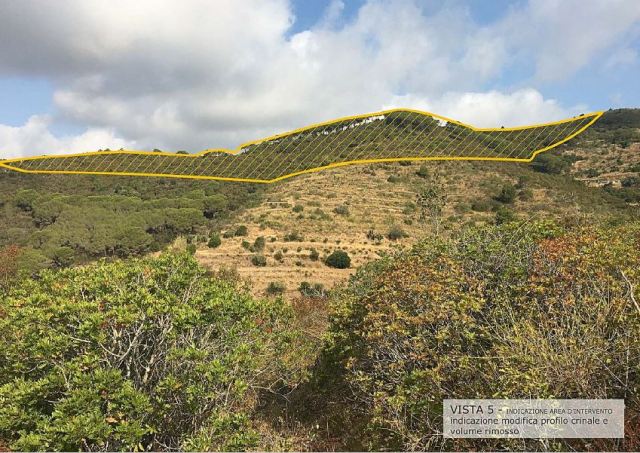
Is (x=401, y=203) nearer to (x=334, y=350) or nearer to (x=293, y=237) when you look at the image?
(x=293, y=237)

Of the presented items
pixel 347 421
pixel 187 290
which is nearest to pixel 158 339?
pixel 187 290

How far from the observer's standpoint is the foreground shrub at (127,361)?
194 inches

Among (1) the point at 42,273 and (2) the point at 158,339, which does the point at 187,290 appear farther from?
(1) the point at 42,273

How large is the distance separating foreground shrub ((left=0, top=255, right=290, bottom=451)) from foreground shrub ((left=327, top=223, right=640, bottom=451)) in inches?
77.6

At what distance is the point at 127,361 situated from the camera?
6055 millimetres

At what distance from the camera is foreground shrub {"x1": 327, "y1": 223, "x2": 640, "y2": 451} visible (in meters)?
4.39

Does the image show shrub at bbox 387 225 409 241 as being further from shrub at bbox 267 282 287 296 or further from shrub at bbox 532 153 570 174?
shrub at bbox 532 153 570 174

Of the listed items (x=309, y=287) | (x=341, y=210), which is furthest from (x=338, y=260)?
(x=341, y=210)

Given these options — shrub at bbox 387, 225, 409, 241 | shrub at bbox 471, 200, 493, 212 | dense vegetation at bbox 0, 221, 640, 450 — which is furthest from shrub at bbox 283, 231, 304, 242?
dense vegetation at bbox 0, 221, 640, 450

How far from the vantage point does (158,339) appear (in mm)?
6070

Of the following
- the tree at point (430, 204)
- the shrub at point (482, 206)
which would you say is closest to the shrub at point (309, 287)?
the tree at point (430, 204)

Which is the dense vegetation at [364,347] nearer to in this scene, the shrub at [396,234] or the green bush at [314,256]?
the green bush at [314,256]

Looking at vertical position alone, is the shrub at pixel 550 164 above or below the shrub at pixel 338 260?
above
